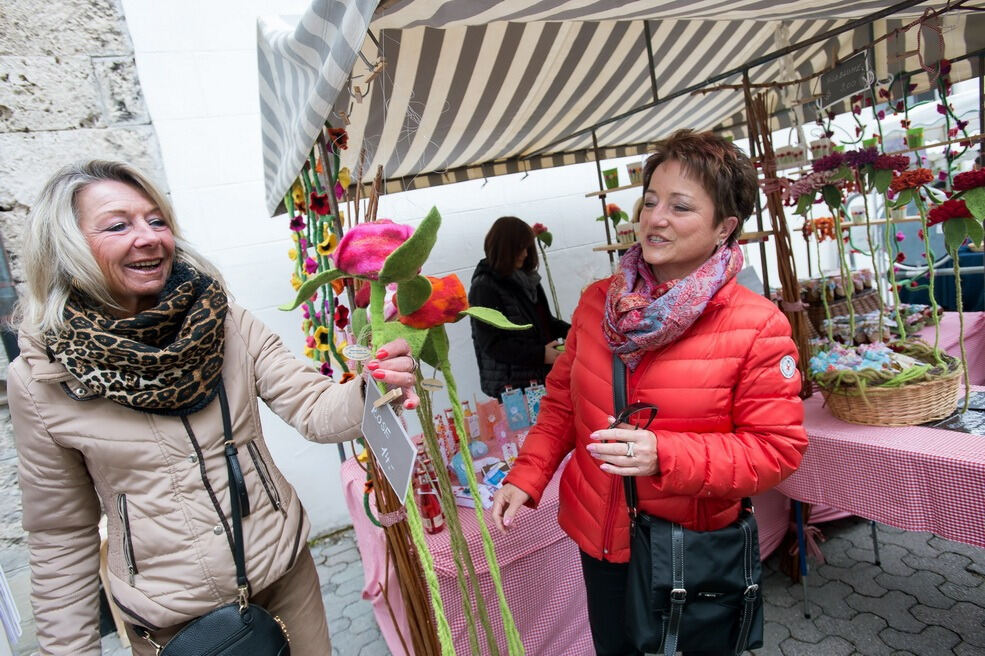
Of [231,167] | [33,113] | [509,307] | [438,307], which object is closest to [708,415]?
[438,307]

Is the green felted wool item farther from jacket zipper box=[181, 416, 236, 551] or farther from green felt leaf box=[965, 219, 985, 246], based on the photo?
green felt leaf box=[965, 219, 985, 246]

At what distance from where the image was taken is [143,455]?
3.49 feet

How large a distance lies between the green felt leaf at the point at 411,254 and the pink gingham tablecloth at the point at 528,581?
116cm

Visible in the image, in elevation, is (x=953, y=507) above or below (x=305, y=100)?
below

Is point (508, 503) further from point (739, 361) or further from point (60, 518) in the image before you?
point (60, 518)

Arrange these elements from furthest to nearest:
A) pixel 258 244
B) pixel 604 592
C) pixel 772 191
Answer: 1. pixel 258 244
2. pixel 772 191
3. pixel 604 592

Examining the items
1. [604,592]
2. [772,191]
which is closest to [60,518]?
[604,592]

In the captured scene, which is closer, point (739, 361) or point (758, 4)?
point (739, 361)

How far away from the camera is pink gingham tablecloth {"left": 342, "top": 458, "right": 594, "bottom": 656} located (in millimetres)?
1668

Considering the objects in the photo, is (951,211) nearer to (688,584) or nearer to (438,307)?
(688,584)

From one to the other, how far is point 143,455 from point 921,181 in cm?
242

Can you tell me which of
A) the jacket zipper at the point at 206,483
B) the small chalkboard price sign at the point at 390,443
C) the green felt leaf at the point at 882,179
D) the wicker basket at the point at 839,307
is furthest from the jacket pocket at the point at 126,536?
the wicker basket at the point at 839,307

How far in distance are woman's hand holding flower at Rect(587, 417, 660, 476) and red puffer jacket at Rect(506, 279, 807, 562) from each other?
23 mm

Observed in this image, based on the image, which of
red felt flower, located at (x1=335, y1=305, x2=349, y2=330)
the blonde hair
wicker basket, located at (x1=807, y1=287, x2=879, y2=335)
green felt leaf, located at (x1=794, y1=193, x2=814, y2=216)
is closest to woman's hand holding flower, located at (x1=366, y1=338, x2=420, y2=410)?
the blonde hair
